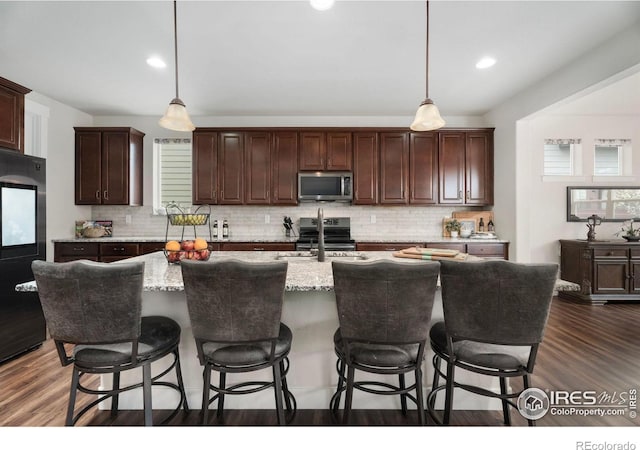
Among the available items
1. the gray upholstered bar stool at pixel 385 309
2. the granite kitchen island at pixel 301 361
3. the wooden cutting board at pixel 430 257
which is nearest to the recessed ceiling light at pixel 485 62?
the wooden cutting board at pixel 430 257

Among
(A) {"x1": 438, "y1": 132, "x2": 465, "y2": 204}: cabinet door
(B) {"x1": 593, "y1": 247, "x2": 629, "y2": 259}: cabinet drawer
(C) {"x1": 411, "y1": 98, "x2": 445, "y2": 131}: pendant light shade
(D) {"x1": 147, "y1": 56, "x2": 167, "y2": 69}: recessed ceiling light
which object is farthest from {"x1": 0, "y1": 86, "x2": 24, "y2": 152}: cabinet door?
(B) {"x1": 593, "y1": 247, "x2": 629, "y2": 259}: cabinet drawer

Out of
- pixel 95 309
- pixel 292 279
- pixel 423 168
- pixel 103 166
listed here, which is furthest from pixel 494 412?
pixel 103 166

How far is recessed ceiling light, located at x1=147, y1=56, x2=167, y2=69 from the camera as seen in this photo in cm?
300

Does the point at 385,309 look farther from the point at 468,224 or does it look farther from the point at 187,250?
the point at 468,224

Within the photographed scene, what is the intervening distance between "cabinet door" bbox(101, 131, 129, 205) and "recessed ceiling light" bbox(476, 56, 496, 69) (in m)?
4.24

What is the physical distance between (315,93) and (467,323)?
10.4ft

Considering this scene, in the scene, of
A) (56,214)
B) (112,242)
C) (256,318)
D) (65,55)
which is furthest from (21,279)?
(256,318)

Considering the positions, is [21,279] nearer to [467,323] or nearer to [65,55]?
[65,55]

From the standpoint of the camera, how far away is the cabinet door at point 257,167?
14.4ft

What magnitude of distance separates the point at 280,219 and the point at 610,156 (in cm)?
493

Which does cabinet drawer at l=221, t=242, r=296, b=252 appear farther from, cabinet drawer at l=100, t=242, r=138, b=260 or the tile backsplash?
cabinet drawer at l=100, t=242, r=138, b=260

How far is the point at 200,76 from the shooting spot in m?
3.35

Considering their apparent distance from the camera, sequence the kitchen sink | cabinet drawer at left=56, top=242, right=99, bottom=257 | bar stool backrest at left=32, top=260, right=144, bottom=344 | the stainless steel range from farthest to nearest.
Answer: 1. the stainless steel range
2. cabinet drawer at left=56, top=242, right=99, bottom=257
3. the kitchen sink
4. bar stool backrest at left=32, top=260, right=144, bottom=344

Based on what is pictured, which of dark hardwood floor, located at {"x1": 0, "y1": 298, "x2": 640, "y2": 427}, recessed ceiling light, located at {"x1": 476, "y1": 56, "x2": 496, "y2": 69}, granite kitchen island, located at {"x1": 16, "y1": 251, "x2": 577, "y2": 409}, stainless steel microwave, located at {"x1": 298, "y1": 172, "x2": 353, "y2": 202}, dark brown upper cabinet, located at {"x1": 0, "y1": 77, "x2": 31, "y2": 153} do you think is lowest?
dark hardwood floor, located at {"x1": 0, "y1": 298, "x2": 640, "y2": 427}
